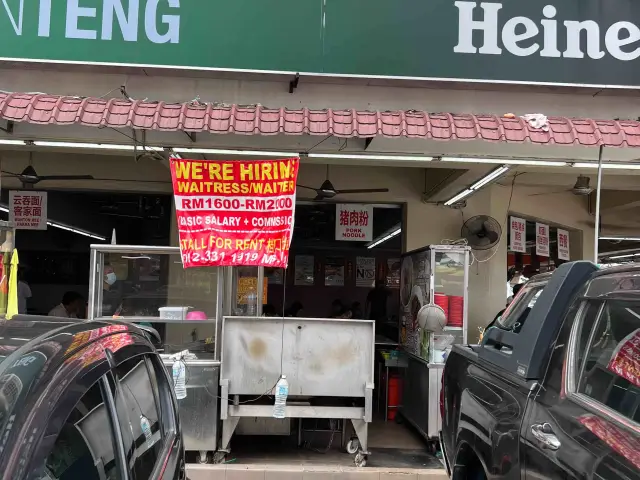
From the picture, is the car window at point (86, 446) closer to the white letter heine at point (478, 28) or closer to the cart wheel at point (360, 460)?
the cart wheel at point (360, 460)

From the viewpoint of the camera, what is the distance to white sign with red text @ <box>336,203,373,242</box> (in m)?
9.30

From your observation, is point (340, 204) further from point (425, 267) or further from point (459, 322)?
point (459, 322)

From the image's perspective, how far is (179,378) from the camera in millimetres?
5652

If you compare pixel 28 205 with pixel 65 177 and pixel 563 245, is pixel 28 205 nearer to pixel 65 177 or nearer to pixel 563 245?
pixel 65 177

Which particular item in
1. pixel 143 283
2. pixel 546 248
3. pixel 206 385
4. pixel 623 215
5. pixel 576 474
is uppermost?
pixel 623 215

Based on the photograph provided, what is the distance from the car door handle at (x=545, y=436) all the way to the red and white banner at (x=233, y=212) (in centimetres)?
347

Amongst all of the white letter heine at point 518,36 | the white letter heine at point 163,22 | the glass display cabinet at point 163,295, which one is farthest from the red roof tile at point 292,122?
the glass display cabinet at point 163,295

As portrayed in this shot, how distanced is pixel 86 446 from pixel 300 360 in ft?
13.9

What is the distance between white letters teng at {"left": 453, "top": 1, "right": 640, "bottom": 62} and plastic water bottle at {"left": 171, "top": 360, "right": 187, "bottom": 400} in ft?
14.6

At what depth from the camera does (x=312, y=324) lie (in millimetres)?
6016

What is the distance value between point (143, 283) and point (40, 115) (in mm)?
2229

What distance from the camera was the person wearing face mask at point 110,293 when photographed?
6.44 m

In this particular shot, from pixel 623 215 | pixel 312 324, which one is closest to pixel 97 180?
pixel 312 324

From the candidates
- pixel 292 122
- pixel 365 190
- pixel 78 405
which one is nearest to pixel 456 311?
pixel 365 190
